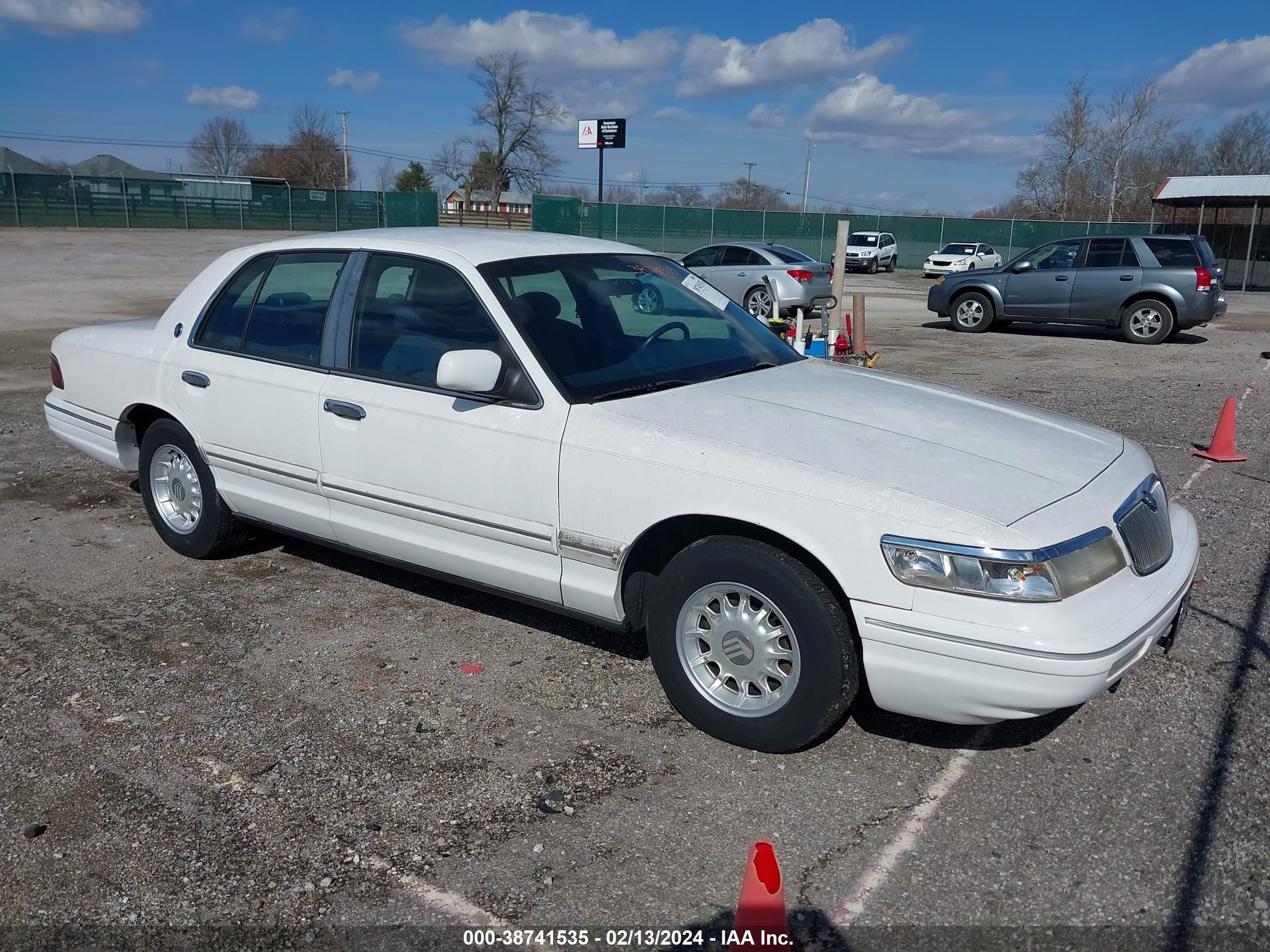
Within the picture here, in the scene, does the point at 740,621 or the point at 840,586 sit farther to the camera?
the point at 740,621

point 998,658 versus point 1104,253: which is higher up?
point 1104,253

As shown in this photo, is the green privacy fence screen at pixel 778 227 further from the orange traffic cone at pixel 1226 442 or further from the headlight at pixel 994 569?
the headlight at pixel 994 569

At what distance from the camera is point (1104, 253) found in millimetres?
16953

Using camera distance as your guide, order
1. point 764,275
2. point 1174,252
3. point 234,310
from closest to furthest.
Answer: point 234,310
point 1174,252
point 764,275

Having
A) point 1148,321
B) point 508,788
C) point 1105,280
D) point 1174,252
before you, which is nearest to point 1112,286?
point 1105,280

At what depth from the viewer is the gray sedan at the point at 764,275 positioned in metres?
19.1

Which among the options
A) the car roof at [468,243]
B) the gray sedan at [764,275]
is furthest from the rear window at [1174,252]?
the car roof at [468,243]

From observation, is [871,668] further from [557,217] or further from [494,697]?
[557,217]

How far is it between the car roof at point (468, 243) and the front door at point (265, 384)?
0.10 meters

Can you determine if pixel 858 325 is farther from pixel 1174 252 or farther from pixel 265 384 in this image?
pixel 265 384

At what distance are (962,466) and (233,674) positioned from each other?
116 inches

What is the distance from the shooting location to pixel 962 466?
346 cm

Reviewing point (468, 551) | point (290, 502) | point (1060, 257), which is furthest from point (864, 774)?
point (1060, 257)

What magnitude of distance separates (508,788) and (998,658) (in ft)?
5.24
